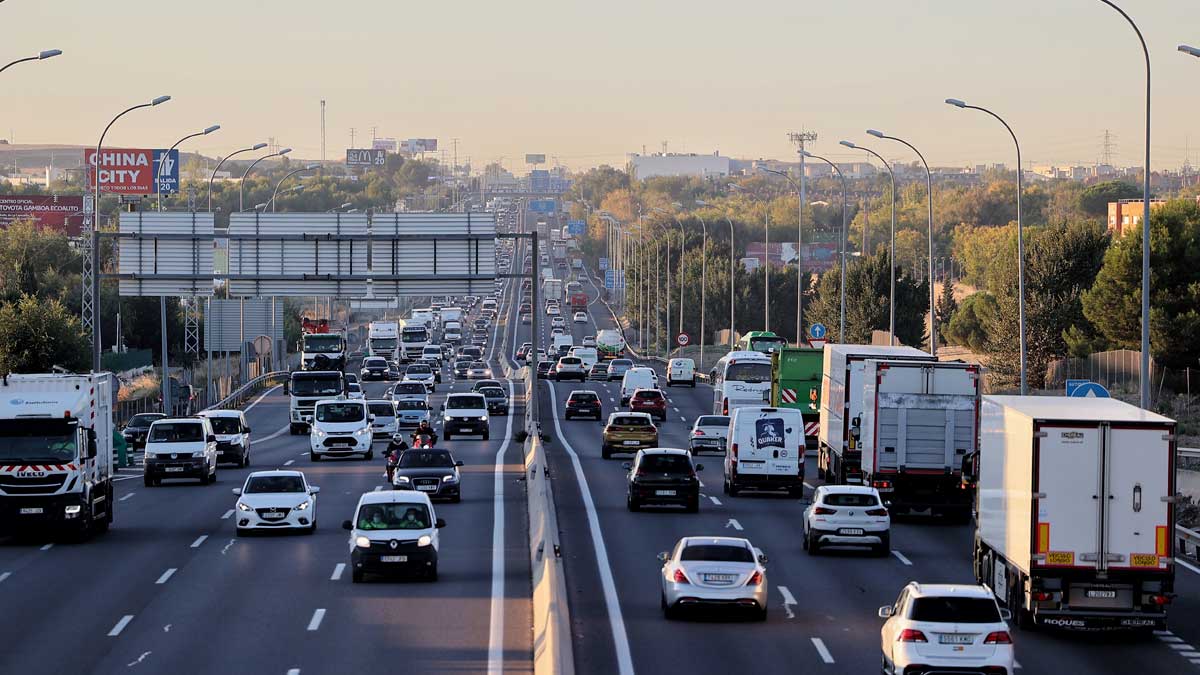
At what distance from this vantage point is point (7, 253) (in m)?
115

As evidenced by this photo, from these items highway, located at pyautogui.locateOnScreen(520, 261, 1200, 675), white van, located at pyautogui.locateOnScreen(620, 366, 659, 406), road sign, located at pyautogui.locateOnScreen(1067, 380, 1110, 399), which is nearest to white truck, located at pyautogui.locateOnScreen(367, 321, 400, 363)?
white van, located at pyautogui.locateOnScreen(620, 366, 659, 406)

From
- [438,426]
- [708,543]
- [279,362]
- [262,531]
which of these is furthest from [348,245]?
[279,362]

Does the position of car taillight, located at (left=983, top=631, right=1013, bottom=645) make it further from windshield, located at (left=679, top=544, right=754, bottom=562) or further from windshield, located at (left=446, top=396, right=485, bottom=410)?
windshield, located at (left=446, top=396, right=485, bottom=410)

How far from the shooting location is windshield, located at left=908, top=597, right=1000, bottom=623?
64.0 feet

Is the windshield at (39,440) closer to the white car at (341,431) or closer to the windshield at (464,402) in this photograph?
the white car at (341,431)

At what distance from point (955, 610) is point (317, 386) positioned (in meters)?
55.5

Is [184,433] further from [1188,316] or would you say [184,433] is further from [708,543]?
[1188,316]

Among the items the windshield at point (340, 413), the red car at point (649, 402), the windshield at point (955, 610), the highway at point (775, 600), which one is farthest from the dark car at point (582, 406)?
the windshield at point (955, 610)

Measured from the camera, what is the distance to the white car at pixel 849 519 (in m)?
32.9

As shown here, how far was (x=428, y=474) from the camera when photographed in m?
42.5

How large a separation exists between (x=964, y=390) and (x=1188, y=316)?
31.3m

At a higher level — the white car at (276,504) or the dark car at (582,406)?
the white car at (276,504)

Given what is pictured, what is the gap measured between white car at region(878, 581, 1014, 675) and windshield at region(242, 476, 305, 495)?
64.1 feet

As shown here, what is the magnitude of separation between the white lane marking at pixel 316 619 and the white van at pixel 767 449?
764 inches
